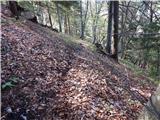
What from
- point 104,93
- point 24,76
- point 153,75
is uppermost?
point 24,76

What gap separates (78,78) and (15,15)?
7171mm

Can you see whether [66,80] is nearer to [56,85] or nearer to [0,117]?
[56,85]

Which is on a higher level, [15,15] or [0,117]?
[15,15]

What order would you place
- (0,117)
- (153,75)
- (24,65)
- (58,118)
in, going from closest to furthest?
(0,117) < (58,118) < (24,65) < (153,75)

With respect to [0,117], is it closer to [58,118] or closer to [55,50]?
[58,118]

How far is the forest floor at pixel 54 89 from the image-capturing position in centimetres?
589

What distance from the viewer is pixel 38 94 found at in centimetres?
638

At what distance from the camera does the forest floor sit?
5.89 m

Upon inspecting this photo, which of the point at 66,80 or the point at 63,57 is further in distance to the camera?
the point at 63,57

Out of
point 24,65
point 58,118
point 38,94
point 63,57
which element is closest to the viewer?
point 58,118

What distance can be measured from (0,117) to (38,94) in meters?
1.21

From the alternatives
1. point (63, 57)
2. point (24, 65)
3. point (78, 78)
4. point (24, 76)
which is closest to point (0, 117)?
point (24, 76)

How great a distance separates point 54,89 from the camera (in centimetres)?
681

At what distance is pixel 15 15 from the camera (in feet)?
44.2
